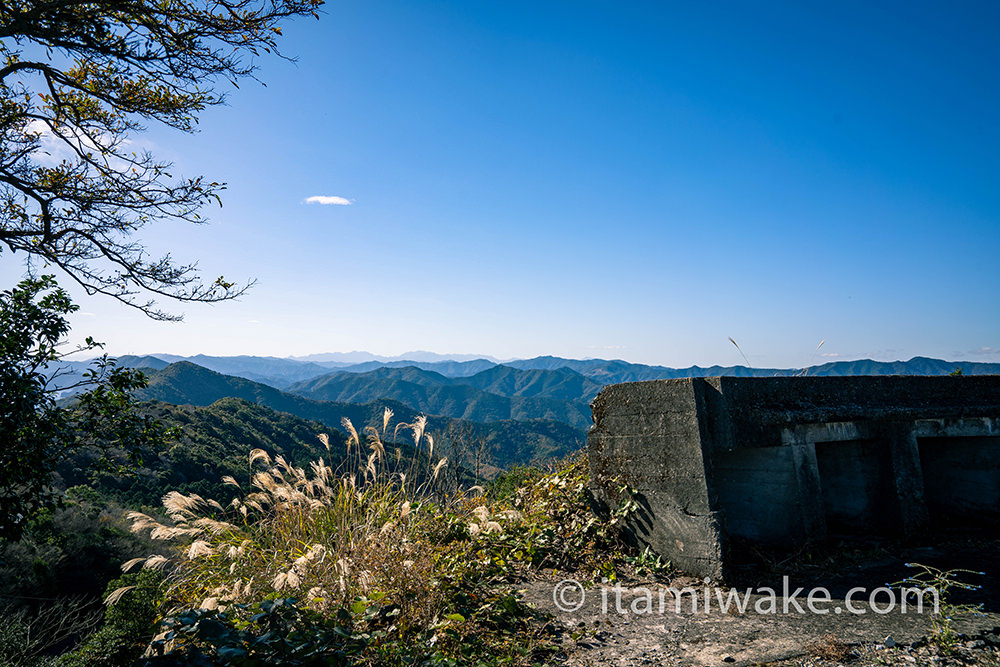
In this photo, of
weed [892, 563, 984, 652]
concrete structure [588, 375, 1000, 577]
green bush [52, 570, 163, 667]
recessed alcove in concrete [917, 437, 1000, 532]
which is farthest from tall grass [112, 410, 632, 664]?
recessed alcove in concrete [917, 437, 1000, 532]

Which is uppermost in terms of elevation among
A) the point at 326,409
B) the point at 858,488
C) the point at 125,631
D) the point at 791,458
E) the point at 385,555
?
the point at 791,458

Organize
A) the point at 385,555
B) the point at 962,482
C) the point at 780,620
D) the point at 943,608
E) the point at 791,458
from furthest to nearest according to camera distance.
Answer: the point at 962,482
the point at 791,458
the point at 385,555
the point at 780,620
the point at 943,608

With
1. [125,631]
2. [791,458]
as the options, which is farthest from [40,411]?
[791,458]

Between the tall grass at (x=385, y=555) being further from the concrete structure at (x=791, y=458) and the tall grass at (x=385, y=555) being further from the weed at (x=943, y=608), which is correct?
the weed at (x=943, y=608)

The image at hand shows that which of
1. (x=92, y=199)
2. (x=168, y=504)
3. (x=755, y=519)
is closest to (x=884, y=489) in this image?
(x=755, y=519)

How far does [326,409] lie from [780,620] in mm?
119910

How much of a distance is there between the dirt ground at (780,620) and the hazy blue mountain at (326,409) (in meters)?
81.7

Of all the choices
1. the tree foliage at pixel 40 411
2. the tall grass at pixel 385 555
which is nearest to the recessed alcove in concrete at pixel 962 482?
the tall grass at pixel 385 555

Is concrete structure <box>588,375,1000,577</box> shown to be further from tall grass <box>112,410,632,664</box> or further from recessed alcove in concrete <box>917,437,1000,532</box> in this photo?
tall grass <box>112,410,632,664</box>

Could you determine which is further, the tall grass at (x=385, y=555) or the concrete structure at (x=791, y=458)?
the concrete structure at (x=791, y=458)

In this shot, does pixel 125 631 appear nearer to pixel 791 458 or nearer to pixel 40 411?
pixel 40 411

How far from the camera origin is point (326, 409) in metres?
115

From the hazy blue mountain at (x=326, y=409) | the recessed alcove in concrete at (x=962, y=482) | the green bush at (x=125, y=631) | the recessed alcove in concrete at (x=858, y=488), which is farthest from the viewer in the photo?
the hazy blue mountain at (x=326, y=409)

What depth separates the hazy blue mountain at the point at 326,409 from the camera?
9084 cm
